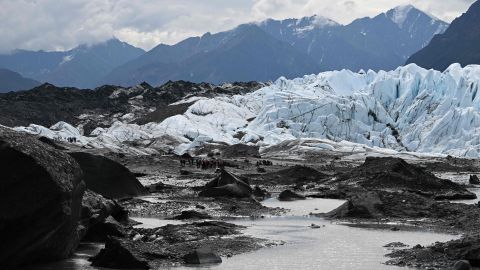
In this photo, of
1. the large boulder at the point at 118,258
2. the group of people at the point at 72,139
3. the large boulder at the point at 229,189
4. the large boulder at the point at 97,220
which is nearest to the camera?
the large boulder at the point at 118,258

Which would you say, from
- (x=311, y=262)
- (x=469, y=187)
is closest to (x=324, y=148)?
(x=469, y=187)

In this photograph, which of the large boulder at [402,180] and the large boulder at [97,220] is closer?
the large boulder at [97,220]

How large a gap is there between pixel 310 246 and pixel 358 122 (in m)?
111

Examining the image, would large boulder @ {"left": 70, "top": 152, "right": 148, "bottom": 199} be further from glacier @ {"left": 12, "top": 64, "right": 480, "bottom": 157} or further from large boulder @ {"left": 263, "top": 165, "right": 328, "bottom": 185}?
glacier @ {"left": 12, "top": 64, "right": 480, "bottom": 157}

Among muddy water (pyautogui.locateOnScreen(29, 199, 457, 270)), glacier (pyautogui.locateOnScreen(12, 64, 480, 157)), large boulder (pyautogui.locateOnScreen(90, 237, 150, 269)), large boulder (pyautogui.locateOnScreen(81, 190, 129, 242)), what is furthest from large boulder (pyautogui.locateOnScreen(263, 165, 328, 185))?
glacier (pyautogui.locateOnScreen(12, 64, 480, 157))

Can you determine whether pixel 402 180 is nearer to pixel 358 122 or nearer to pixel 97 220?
pixel 97 220

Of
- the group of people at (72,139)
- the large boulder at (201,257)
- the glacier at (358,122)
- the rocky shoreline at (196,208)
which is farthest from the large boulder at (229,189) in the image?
the group of people at (72,139)

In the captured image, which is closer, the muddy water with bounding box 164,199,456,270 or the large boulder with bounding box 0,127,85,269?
the large boulder with bounding box 0,127,85,269

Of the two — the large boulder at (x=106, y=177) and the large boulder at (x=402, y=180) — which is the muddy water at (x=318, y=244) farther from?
the large boulder at (x=402, y=180)

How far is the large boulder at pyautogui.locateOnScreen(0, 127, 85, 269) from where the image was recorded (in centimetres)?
1431

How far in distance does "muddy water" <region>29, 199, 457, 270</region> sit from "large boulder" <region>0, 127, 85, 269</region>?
2.34 ft

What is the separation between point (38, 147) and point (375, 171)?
3293cm

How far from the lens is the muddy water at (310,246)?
16737 mm

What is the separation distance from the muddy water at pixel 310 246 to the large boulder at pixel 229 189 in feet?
22.6
